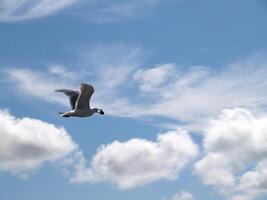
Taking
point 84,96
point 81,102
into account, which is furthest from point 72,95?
point 84,96

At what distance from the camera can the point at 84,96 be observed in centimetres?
8931

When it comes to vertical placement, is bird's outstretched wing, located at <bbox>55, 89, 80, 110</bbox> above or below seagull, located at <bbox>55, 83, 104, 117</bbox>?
above

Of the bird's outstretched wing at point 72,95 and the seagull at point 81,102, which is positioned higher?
the bird's outstretched wing at point 72,95

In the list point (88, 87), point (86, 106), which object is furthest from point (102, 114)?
point (88, 87)

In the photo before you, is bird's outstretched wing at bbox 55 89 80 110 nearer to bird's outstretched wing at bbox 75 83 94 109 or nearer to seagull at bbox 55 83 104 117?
seagull at bbox 55 83 104 117

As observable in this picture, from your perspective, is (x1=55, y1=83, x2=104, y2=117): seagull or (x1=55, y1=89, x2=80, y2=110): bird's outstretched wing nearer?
(x1=55, y1=83, x2=104, y2=117): seagull

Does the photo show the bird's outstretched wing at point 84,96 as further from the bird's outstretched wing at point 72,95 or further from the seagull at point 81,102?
the bird's outstretched wing at point 72,95

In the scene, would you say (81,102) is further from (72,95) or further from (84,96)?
(72,95)

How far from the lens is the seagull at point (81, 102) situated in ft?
286

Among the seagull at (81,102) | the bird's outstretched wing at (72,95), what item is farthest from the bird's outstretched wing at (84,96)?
the bird's outstretched wing at (72,95)

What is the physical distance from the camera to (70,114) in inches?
3573

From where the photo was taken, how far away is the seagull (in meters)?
87.2

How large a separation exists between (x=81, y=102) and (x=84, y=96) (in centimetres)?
203

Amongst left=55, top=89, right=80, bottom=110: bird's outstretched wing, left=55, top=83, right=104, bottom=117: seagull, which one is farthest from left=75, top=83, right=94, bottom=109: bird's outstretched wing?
left=55, top=89, right=80, bottom=110: bird's outstretched wing
